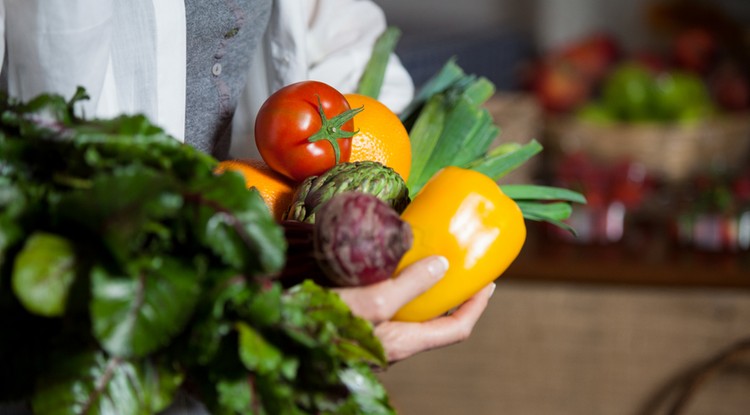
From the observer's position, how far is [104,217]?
0.47 metres

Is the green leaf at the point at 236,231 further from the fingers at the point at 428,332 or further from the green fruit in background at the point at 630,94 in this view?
the green fruit in background at the point at 630,94

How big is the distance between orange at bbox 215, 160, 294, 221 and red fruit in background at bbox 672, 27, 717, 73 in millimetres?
1976

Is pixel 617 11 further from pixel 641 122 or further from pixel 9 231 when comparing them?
pixel 9 231

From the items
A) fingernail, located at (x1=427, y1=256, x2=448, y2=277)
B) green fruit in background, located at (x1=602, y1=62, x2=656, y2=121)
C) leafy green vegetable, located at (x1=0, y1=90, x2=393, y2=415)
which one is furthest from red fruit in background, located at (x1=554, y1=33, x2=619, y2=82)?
leafy green vegetable, located at (x1=0, y1=90, x2=393, y2=415)

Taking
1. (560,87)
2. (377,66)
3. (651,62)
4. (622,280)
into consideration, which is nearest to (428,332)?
(377,66)

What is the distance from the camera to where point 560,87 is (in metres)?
2.39

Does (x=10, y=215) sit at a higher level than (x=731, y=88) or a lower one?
higher

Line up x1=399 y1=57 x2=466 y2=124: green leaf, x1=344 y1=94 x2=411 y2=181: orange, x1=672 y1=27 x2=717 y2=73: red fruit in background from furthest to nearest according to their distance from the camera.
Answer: x1=672 y1=27 x2=717 y2=73: red fruit in background → x1=399 y1=57 x2=466 y2=124: green leaf → x1=344 y1=94 x2=411 y2=181: orange

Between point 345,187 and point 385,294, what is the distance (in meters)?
0.13

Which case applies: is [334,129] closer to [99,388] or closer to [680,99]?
[99,388]

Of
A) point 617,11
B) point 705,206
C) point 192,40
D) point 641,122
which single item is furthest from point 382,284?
point 617,11

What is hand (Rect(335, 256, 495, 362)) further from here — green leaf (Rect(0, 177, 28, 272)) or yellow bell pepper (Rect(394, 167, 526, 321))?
green leaf (Rect(0, 177, 28, 272))

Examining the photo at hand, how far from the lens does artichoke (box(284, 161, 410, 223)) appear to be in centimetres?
68

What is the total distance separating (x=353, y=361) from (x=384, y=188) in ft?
0.60
